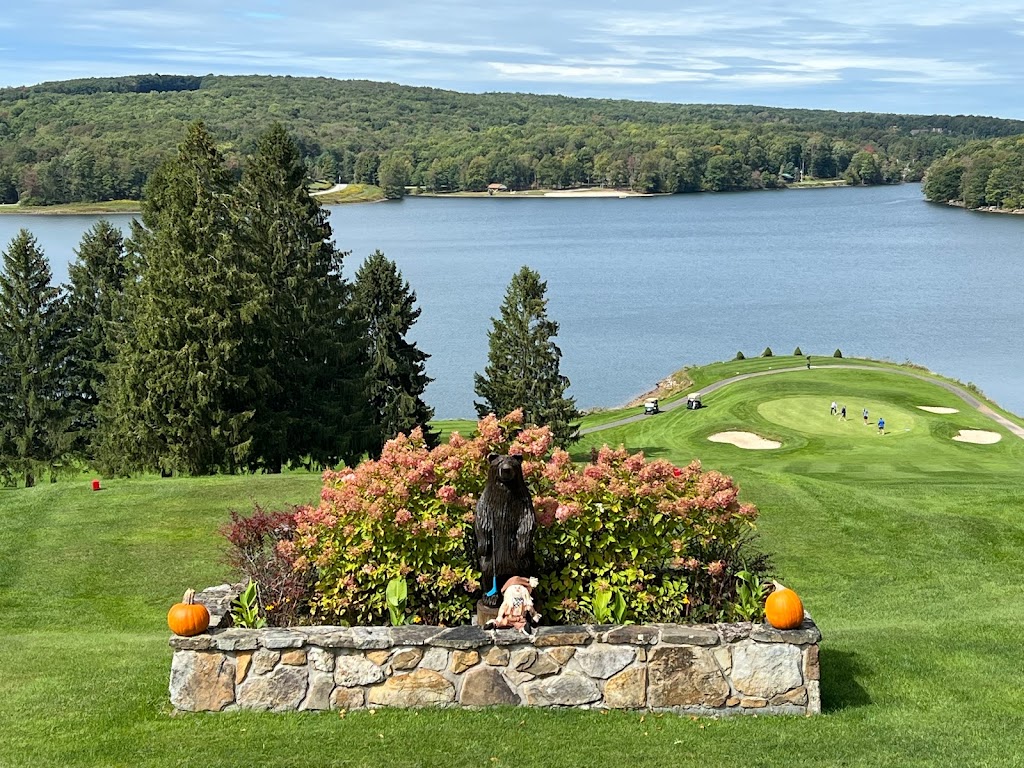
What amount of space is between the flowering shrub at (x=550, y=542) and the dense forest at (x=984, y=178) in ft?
555

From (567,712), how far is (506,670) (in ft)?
2.01

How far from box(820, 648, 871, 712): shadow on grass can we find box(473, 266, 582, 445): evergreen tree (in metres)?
25.4

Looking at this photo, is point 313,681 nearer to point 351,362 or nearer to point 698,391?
point 351,362

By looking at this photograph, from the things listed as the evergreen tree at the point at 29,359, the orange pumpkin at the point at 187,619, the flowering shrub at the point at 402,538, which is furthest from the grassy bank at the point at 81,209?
the orange pumpkin at the point at 187,619

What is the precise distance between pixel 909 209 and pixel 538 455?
17428cm

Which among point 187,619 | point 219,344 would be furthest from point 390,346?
point 187,619

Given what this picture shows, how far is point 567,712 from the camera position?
29.1 ft

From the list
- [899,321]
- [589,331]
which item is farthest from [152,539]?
[899,321]

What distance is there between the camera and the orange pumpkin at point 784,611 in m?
8.83

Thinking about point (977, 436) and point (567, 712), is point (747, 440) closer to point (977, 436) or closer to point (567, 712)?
point (977, 436)

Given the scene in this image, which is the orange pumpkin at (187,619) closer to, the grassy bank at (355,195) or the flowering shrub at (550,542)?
the flowering shrub at (550,542)

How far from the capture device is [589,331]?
240ft

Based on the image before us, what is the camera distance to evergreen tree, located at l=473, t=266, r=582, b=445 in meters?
36.0

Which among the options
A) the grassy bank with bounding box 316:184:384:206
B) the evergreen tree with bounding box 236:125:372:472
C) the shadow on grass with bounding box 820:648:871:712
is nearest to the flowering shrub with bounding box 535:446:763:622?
the shadow on grass with bounding box 820:648:871:712
